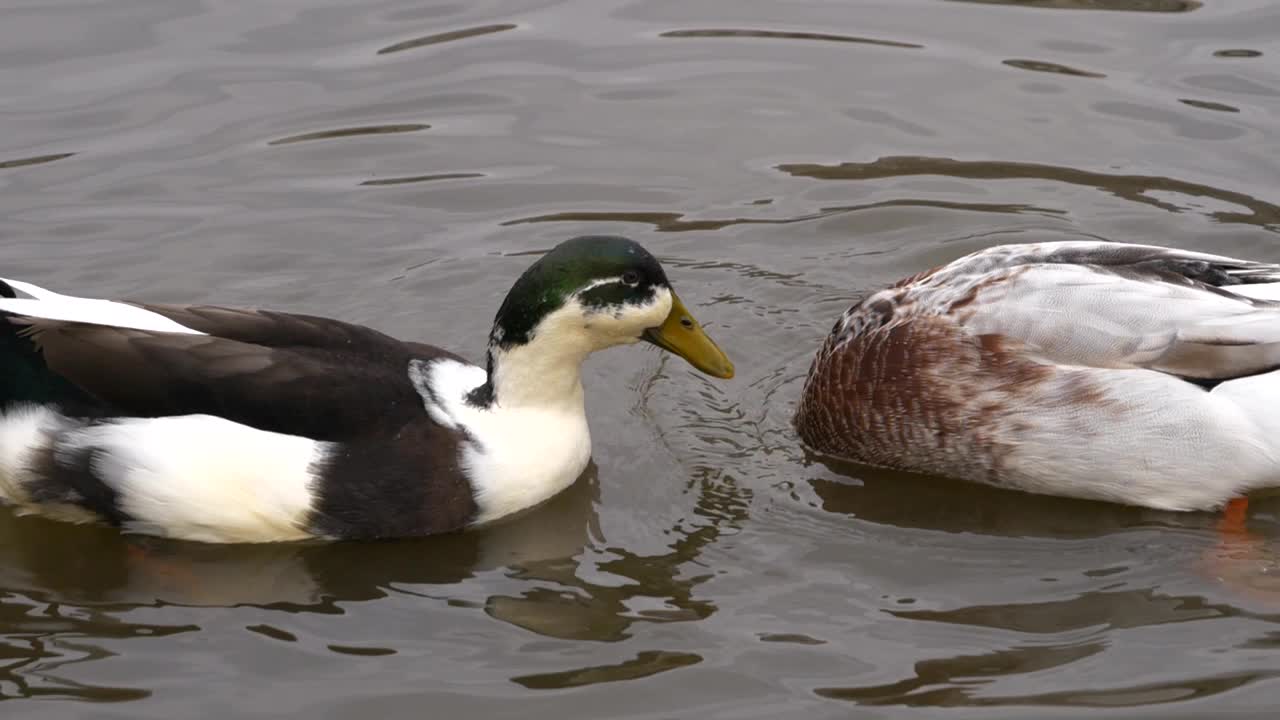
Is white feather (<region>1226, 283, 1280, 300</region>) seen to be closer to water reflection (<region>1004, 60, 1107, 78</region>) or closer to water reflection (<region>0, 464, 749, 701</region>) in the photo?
water reflection (<region>0, 464, 749, 701</region>)

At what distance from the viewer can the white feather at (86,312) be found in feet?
21.8

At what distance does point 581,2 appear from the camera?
462 inches

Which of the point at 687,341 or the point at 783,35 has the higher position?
the point at 783,35

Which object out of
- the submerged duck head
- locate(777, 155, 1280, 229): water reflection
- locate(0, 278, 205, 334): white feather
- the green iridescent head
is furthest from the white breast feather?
locate(777, 155, 1280, 229): water reflection

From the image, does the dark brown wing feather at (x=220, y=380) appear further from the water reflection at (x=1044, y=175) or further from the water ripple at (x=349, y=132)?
the water reflection at (x=1044, y=175)

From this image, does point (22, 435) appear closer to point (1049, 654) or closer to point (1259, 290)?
point (1049, 654)

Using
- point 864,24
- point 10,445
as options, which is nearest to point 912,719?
point 10,445

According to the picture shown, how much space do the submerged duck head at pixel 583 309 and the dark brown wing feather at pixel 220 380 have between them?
18.4 inches

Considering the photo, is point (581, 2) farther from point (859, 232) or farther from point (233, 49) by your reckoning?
point (859, 232)

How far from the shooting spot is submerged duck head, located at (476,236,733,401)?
6754 millimetres

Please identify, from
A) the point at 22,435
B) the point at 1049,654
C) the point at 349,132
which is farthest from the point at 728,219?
the point at 22,435

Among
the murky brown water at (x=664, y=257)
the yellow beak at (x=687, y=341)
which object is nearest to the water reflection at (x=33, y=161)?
the murky brown water at (x=664, y=257)

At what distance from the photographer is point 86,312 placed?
22.2ft

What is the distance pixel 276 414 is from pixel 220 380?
241 mm
